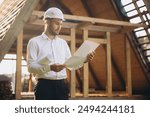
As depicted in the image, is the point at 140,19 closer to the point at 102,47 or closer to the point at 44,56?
the point at 102,47

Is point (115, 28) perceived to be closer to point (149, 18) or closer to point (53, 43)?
point (149, 18)

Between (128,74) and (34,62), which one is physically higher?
(34,62)

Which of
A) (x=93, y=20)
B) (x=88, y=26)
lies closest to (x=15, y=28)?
(x=93, y=20)

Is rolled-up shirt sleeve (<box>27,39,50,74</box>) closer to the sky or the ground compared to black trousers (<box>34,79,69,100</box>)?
closer to the sky

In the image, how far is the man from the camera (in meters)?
2.78

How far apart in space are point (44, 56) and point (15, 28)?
2.90 metres

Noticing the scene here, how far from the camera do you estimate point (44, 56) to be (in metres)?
2.86

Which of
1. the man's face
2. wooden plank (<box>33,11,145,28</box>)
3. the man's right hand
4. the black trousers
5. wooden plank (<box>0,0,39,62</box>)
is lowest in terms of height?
the black trousers

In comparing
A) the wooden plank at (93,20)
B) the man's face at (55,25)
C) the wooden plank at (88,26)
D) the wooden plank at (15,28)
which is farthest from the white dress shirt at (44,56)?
the wooden plank at (88,26)

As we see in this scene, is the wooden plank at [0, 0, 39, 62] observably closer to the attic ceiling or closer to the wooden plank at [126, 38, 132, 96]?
the attic ceiling

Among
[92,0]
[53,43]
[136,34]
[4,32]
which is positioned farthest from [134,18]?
[53,43]

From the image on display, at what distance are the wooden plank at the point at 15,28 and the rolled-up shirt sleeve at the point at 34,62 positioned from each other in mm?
2844

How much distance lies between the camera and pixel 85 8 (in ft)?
32.8

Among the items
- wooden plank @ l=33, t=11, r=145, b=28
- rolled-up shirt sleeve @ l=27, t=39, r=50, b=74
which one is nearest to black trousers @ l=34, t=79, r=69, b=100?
rolled-up shirt sleeve @ l=27, t=39, r=50, b=74
